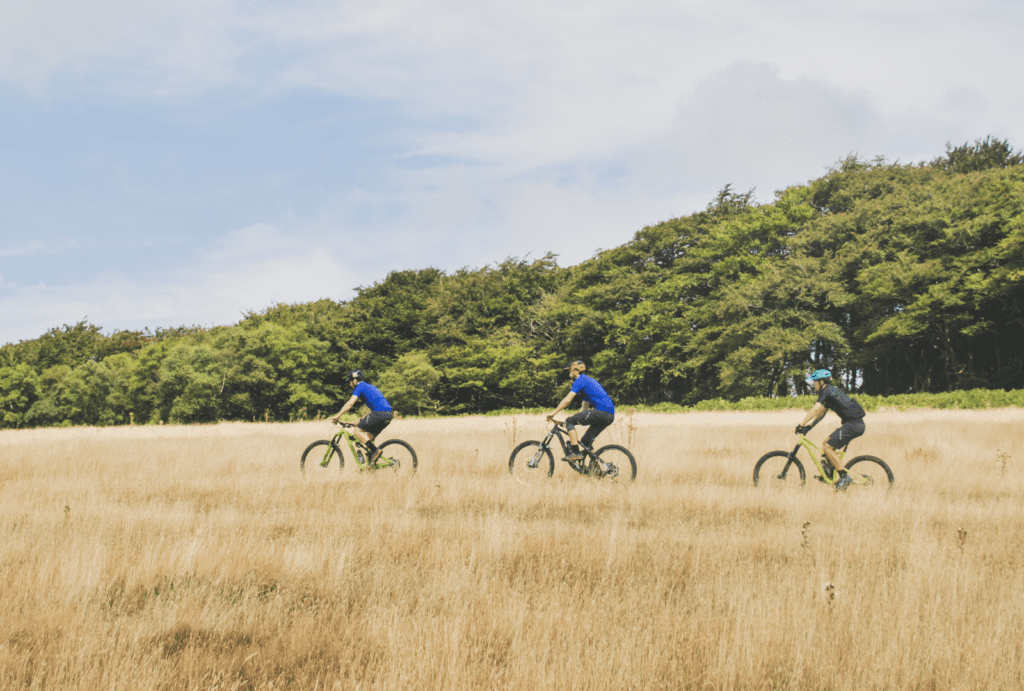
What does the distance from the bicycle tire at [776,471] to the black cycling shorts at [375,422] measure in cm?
589

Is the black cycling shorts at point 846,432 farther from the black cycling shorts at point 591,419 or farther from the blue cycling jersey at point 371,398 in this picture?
the blue cycling jersey at point 371,398

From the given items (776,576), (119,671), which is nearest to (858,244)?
(776,576)

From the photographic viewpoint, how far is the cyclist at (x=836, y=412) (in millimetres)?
9172

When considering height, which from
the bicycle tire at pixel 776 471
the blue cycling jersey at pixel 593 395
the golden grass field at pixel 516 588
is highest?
the blue cycling jersey at pixel 593 395

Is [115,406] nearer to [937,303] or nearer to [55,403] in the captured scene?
[55,403]

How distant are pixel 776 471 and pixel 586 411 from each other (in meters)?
2.99

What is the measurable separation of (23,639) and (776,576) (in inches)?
204

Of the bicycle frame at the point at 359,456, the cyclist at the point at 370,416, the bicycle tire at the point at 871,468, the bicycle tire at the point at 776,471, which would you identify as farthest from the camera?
the bicycle frame at the point at 359,456

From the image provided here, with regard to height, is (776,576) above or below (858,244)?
below

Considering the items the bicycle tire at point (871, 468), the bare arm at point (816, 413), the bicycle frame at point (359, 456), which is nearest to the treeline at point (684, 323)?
the bicycle tire at point (871, 468)

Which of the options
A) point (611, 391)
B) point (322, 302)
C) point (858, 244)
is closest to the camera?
point (858, 244)

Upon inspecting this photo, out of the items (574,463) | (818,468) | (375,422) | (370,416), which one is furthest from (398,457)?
(818,468)

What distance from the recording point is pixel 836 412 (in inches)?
357

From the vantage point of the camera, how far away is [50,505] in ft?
28.8
